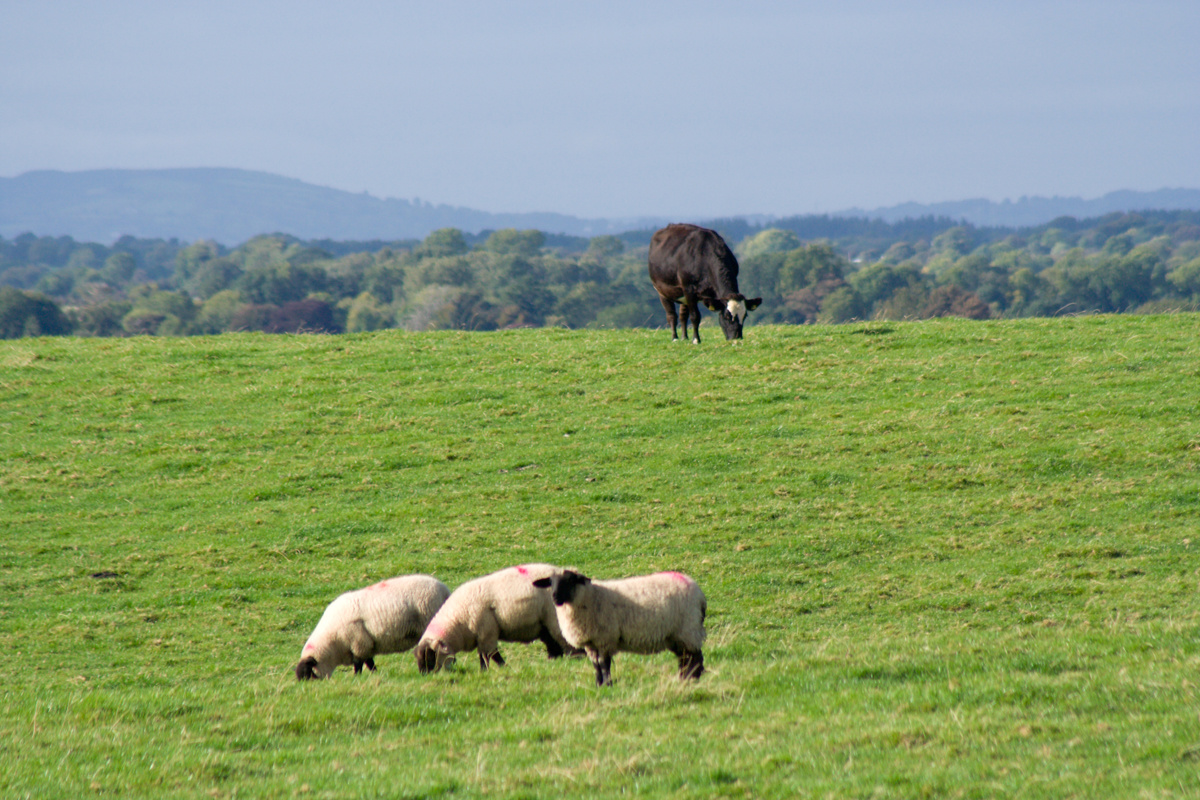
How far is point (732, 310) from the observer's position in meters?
26.4

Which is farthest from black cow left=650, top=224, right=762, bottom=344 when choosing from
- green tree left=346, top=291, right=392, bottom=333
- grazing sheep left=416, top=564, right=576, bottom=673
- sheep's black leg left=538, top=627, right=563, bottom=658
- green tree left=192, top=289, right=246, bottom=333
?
green tree left=192, top=289, right=246, bottom=333

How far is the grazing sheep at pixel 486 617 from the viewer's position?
1049cm

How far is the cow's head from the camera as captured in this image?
26312 mm

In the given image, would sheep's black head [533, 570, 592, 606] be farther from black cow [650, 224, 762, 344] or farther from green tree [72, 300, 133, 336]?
green tree [72, 300, 133, 336]

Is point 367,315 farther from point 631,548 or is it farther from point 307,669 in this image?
point 307,669

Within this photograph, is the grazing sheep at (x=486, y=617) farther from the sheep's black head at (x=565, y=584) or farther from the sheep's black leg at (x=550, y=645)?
the sheep's black head at (x=565, y=584)

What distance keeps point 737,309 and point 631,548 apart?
40.6ft

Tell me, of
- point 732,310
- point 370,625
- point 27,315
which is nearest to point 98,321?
point 27,315

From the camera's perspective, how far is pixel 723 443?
1989cm

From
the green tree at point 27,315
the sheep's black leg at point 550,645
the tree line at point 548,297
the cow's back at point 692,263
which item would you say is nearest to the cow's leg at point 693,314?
the cow's back at point 692,263

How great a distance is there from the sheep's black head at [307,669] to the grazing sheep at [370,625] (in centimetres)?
1

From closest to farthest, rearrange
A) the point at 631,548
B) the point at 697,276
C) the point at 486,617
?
1. the point at 486,617
2. the point at 631,548
3. the point at 697,276

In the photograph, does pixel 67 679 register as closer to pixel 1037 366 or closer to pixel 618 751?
pixel 618 751

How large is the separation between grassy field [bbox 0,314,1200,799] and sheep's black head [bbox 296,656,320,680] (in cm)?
23
